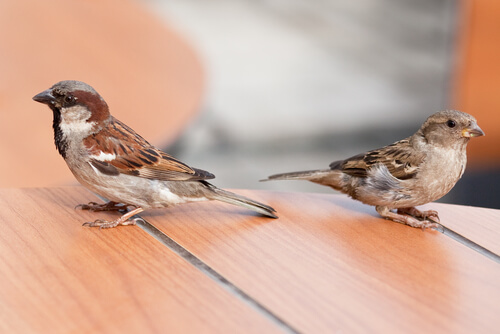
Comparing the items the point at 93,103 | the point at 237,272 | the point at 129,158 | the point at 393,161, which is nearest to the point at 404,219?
the point at 393,161

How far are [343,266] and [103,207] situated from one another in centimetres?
82

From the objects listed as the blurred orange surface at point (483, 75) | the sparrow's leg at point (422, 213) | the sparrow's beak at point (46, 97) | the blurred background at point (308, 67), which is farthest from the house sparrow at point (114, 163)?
the blurred orange surface at point (483, 75)

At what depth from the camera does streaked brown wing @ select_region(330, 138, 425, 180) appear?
7.50ft

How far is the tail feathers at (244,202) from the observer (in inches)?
85.8

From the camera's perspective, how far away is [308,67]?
6273mm

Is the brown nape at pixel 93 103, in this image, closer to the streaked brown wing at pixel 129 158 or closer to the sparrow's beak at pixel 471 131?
the streaked brown wing at pixel 129 158

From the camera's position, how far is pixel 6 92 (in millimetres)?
3674

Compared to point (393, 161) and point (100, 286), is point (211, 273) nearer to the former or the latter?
point (100, 286)

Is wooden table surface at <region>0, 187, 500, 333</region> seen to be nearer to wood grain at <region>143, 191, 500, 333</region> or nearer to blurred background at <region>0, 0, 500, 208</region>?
wood grain at <region>143, 191, 500, 333</region>

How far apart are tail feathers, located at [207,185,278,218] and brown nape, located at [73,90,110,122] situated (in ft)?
1.34

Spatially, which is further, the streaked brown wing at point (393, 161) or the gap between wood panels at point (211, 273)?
the streaked brown wing at point (393, 161)

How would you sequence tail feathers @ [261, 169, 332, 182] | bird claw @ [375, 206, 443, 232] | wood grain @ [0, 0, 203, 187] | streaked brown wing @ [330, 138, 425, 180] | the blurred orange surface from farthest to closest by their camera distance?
1. the blurred orange surface
2. wood grain @ [0, 0, 203, 187]
3. tail feathers @ [261, 169, 332, 182]
4. streaked brown wing @ [330, 138, 425, 180]
5. bird claw @ [375, 206, 443, 232]

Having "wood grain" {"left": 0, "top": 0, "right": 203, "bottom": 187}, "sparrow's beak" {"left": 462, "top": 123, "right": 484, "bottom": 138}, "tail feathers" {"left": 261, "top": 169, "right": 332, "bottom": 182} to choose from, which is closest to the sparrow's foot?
"tail feathers" {"left": 261, "top": 169, "right": 332, "bottom": 182}

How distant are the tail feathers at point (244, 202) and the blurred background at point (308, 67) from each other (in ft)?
7.05
